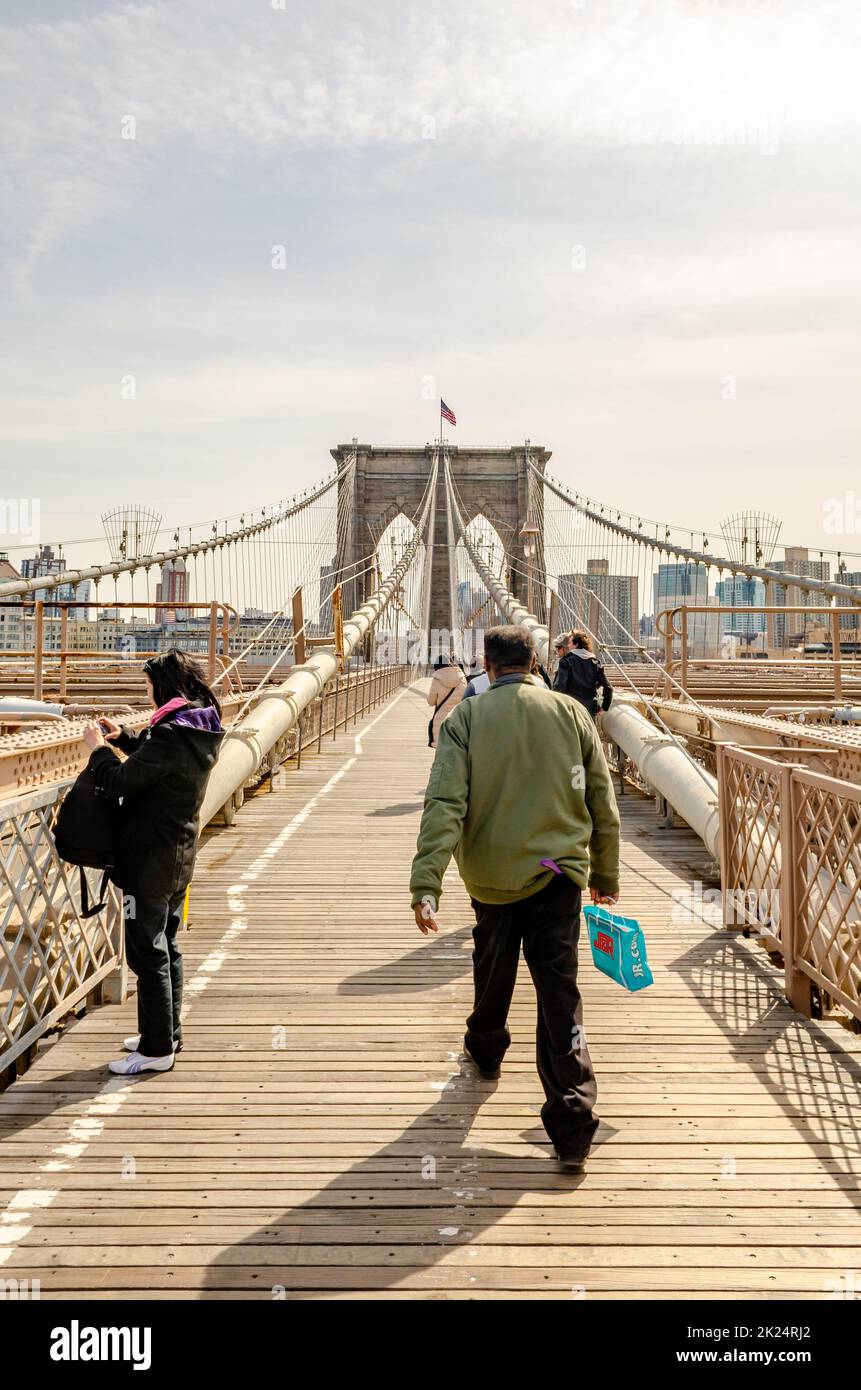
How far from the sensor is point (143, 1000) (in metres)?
3.39

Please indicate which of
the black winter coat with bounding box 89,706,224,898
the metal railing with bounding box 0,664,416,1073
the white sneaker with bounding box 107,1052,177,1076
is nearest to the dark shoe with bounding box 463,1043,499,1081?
the white sneaker with bounding box 107,1052,177,1076

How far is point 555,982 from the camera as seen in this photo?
2814mm

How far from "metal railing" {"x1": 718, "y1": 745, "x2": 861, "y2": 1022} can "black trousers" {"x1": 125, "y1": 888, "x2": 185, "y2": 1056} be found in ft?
8.06

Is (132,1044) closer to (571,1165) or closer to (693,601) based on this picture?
(571,1165)

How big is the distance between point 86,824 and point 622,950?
75.9 inches

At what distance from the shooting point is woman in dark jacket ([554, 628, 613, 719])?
7.41 metres

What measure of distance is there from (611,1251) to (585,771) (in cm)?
129

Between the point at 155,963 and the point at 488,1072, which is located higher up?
the point at 155,963

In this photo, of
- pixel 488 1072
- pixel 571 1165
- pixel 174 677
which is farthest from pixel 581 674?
pixel 571 1165

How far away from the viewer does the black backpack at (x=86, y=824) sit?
10.3 ft

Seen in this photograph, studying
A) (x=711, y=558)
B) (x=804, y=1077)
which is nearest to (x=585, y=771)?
(x=804, y=1077)

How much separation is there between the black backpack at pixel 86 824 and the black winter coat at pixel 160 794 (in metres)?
0.05
